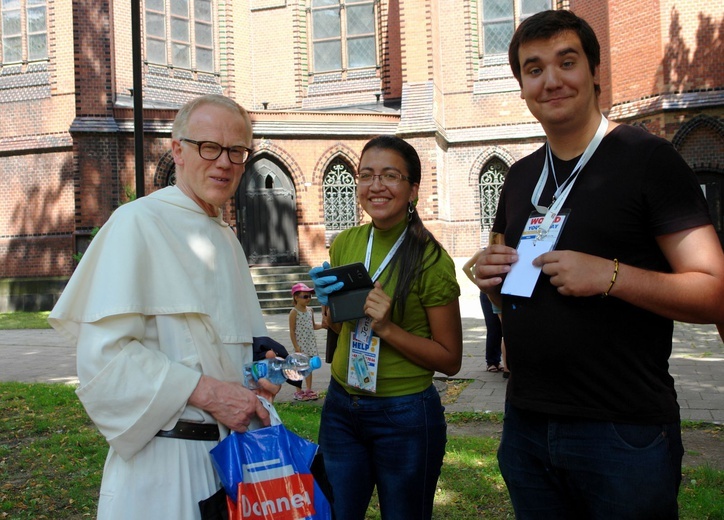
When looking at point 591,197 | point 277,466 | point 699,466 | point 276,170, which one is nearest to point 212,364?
point 277,466

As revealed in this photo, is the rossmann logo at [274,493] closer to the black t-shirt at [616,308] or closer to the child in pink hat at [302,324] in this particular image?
the black t-shirt at [616,308]

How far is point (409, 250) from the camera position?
282 cm

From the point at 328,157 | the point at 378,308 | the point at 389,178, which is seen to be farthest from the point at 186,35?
the point at 378,308

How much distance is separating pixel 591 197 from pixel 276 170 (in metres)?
20.9

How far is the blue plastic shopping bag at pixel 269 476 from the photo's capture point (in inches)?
81.0

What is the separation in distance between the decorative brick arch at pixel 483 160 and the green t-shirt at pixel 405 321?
21.4 m

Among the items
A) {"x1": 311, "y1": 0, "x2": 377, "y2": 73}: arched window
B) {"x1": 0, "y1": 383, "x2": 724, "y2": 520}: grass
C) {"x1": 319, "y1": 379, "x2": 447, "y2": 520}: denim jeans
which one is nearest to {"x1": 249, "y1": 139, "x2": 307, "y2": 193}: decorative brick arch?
{"x1": 311, "y1": 0, "x2": 377, "y2": 73}: arched window

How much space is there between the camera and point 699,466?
16.5 feet

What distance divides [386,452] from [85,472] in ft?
11.9

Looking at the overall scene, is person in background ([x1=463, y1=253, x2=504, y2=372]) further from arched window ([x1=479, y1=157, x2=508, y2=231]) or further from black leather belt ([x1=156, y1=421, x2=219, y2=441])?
arched window ([x1=479, y1=157, x2=508, y2=231])

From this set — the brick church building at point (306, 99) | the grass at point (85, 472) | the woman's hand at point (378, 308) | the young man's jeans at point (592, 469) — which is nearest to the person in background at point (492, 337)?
the grass at point (85, 472)

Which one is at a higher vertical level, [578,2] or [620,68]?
[578,2]

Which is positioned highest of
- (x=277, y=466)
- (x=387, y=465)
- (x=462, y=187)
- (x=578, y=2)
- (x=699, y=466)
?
(x=578, y=2)

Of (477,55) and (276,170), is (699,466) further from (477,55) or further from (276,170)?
(477,55)
